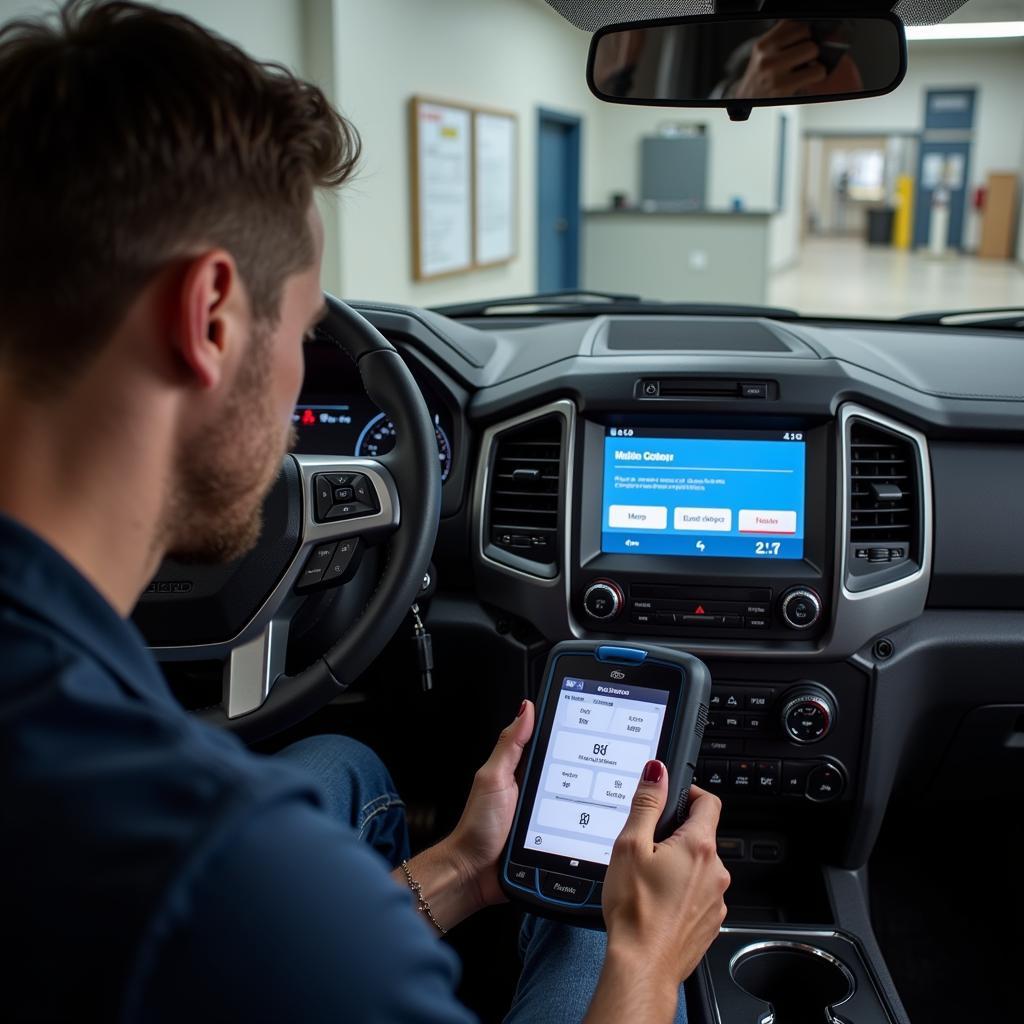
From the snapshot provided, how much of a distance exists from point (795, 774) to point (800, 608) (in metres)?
0.26

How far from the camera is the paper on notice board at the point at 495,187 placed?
7488 millimetres

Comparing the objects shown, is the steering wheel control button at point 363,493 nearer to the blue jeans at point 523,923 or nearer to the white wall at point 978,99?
the blue jeans at point 523,923

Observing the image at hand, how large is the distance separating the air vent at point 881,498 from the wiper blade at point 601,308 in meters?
0.54

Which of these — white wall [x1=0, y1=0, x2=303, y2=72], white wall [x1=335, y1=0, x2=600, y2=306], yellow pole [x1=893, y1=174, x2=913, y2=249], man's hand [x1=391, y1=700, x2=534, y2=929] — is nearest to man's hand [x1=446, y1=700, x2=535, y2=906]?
man's hand [x1=391, y1=700, x2=534, y2=929]

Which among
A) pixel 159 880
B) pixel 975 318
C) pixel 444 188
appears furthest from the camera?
pixel 444 188

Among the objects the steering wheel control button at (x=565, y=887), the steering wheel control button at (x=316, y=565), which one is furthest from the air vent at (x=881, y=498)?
the steering wheel control button at (x=316, y=565)

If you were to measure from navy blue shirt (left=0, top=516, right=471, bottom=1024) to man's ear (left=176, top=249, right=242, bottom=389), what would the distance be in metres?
0.16

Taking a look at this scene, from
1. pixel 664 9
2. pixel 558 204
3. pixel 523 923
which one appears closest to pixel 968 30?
pixel 664 9

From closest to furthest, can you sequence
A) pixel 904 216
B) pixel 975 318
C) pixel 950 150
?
pixel 975 318
pixel 950 150
pixel 904 216

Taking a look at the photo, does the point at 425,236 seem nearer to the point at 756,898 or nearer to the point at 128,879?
the point at 756,898

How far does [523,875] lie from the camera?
1178mm

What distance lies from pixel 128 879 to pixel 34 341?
12.0 inches

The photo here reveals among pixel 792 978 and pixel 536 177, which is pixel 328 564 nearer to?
pixel 792 978

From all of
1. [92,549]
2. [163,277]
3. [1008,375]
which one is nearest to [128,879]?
[92,549]
